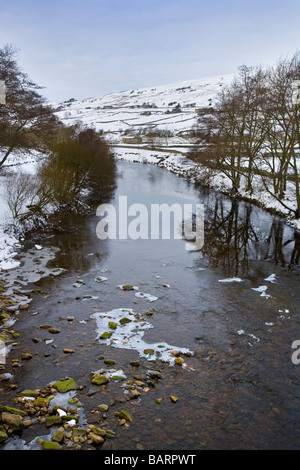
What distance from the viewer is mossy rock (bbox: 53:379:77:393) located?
694cm

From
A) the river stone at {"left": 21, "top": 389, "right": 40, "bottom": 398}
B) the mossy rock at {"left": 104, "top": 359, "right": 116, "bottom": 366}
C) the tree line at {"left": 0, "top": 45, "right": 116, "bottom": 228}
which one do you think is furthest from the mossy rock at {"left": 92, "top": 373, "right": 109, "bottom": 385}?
the tree line at {"left": 0, "top": 45, "right": 116, "bottom": 228}

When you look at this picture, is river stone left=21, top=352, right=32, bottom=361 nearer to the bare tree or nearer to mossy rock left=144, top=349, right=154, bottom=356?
mossy rock left=144, top=349, right=154, bottom=356

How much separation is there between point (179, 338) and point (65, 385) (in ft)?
11.3

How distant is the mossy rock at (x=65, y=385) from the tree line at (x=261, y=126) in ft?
62.3

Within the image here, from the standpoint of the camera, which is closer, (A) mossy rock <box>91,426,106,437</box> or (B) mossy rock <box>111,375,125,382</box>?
(A) mossy rock <box>91,426,106,437</box>

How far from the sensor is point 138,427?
6.16 m

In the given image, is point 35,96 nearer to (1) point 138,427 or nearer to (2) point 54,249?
(2) point 54,249

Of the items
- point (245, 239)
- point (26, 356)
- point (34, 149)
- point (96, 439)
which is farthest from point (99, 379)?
point (34, 149)

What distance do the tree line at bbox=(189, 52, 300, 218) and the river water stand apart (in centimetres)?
925

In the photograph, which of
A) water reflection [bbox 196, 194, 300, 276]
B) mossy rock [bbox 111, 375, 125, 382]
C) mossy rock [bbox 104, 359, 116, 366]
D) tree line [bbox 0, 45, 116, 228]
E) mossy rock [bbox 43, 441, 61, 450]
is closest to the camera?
mossy rock [bbox 43, 441, 61, 450]

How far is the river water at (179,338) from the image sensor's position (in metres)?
6.31
